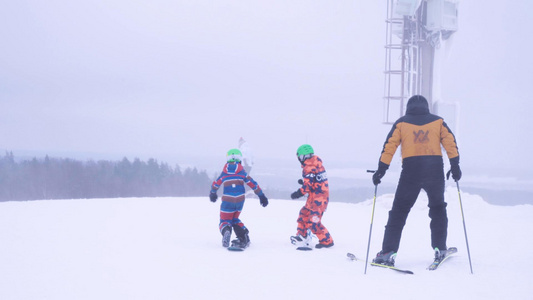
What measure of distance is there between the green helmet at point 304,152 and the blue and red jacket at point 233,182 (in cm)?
80

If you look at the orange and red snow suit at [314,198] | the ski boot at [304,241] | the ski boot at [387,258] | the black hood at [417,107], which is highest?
the black hood at [417,107]

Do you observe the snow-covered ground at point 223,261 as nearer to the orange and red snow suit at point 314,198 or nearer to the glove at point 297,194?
the orange and red snow suit at point 314,198

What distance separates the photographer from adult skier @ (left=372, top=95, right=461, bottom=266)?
16.2ft

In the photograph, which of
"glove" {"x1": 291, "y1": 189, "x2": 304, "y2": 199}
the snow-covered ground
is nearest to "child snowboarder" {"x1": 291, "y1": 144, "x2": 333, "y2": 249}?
"glove" {"x1": 291, "y1": 189, "x2": 304, "y2": 199}

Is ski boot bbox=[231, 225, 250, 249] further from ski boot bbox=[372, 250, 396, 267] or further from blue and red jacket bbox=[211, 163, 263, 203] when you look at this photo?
ski boot bbox=[372, 250, 396, 267]

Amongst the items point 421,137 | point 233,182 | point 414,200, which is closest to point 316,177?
point 233,182

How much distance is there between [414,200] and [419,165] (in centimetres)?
42

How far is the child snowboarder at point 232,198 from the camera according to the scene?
20.4 ft

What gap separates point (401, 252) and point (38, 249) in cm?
510

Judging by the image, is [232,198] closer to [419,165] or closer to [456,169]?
[419,165]

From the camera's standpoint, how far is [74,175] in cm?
5069

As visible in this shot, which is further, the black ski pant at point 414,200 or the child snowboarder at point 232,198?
the child snowboarder at point 232,198

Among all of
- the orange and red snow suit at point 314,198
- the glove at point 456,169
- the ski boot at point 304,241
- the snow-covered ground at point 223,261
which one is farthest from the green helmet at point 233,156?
the glove at point 456,169

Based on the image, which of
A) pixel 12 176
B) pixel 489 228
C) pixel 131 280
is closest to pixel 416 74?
pixel 489 228
